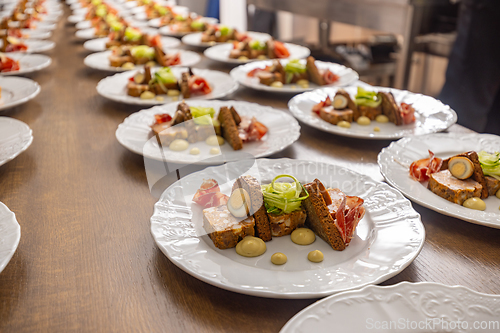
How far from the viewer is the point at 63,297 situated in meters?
0.91

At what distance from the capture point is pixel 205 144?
164cm

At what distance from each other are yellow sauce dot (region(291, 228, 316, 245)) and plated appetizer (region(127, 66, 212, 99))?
4.51 feet

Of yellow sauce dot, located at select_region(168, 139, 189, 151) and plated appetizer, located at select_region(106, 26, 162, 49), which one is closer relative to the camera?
yellow sauce dot, located at select_region(168, 139, 189, 151)

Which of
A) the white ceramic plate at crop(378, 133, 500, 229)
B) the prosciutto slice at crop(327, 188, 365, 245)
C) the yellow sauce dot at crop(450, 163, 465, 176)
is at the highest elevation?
the yellow sauce dot at crop(450, 163, 465, 176)

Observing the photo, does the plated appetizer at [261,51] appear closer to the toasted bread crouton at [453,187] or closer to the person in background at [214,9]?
the toasted bread crouton at [453,187]

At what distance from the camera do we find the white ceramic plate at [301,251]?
34.1 inches

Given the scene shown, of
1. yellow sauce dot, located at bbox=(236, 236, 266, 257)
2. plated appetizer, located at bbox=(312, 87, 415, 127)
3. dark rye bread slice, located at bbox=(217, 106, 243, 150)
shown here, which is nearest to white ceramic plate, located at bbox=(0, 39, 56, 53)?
dark rye bread slice, located at bbox=(217, 106, 243, 150)

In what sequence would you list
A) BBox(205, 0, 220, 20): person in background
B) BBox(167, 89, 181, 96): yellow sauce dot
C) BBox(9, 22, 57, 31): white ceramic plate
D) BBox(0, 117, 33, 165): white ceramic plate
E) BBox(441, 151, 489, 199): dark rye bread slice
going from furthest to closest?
1. BBox(205, 0, 220, 20): person in background
2. BBox(9, 22, 57, 31): white ceramic plate
3. BBox(167, 89, 181, 96): yellow sauce dot
4. BBox(0, 117, 33, 165): white ceramic plate
5. BBox(441, 151, 489, 199): dark rye bread slice

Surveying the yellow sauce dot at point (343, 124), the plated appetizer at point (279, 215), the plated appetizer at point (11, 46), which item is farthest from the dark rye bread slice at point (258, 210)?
the plated appetizer at point (11, 46)

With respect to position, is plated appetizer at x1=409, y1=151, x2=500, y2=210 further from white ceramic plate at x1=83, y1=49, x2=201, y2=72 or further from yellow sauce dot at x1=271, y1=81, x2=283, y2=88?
white ceramic plate at x1=83, y1=49, x2=201, y2=72

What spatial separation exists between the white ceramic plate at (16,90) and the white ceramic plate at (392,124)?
1399mm

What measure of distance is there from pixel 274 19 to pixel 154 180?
22.2 feet

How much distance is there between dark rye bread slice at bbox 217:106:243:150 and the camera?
1592 millimetres

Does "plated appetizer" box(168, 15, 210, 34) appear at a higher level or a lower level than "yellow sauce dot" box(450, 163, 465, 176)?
higher
